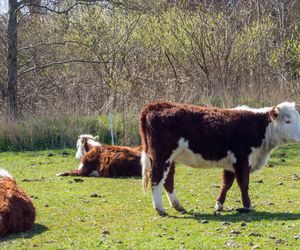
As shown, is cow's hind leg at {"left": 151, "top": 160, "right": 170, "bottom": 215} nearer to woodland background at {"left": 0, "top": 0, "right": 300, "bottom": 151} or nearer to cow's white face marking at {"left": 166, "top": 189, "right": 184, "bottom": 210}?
cow's white face marking at {"left": 166, "top": 189, "right": 184, "bottom": 210}

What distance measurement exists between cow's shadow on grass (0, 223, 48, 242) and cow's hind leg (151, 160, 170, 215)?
1670mm

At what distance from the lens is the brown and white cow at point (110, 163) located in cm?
1363

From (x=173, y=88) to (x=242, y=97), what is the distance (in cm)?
250

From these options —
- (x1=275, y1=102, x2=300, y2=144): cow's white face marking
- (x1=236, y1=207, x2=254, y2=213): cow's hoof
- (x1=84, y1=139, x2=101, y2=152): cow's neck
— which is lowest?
(x1=236, y1=207, x2=254, y2=213): cow's hoof

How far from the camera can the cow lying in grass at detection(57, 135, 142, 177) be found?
44.7 ft

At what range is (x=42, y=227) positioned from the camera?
872 cm

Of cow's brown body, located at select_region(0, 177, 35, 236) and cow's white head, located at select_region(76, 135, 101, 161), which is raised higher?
cow's white head, located at select_region(76, 135, 101, 161)

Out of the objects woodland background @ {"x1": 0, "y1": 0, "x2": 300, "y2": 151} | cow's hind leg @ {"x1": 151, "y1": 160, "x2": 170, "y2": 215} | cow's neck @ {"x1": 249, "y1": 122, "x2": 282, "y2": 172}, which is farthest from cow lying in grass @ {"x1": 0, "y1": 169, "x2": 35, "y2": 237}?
woodland background @ {"x1": 0, "y1": 0, "x2": 300, "y2": 151}

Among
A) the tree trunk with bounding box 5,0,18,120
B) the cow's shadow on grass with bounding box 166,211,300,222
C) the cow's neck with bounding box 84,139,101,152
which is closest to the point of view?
the cow's shadow on grass with bounding box 166,211,300,222

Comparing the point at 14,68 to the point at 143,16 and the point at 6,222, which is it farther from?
the point at 6,222

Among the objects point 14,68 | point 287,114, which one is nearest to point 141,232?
point 287,114

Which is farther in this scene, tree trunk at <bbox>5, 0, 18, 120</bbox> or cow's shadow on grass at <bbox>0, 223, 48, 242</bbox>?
tree trunk at <bbox>5, 0, 18, 120</bbox>

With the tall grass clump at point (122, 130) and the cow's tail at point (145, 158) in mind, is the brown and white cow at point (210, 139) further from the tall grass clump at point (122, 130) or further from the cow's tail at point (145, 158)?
the tall grass clump at point (122, 130)

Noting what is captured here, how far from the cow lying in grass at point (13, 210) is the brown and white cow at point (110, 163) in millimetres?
5123
